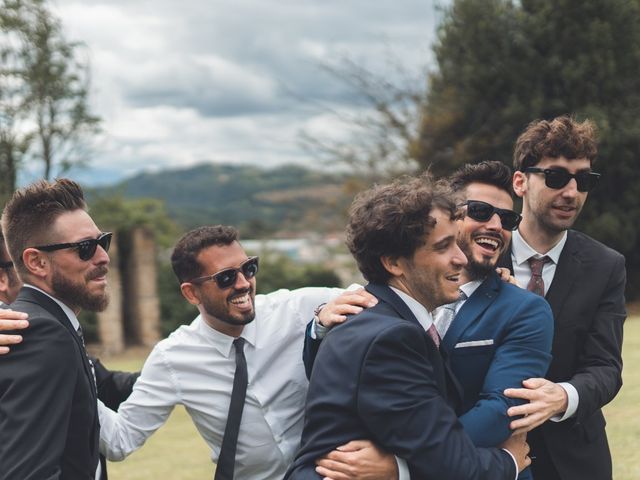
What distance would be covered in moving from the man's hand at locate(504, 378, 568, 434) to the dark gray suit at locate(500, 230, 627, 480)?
1.37 ft

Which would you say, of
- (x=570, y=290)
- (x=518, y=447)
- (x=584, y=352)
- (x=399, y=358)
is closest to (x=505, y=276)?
(x=570, y=290)

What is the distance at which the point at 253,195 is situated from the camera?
204 ft

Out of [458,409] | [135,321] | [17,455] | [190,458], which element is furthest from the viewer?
[135,321]

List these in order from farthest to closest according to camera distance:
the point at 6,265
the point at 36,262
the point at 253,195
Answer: the point at 253,195 < the point at 6,265 < the point at 36,262

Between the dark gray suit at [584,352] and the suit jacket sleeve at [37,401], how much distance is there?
6.42 ft

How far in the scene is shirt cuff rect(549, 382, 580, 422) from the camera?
10.2 ft

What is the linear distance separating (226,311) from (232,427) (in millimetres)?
565

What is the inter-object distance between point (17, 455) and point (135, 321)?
2016 cm

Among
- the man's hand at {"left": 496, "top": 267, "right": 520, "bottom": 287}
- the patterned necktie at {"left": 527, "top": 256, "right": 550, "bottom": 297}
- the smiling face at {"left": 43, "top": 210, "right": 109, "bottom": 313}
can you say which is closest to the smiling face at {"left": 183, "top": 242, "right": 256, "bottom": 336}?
the smiling face at {"left": 43, "top": 210, "right": 109, "bottom": 313}

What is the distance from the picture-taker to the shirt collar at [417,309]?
2.73m

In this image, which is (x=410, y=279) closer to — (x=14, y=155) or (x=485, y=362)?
(x=485, y=362)

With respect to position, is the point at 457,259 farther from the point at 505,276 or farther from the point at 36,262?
the point at 36,262

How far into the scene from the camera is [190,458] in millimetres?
9070

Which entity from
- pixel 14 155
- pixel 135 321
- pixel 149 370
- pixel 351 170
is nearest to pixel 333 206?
pixel 351 170
